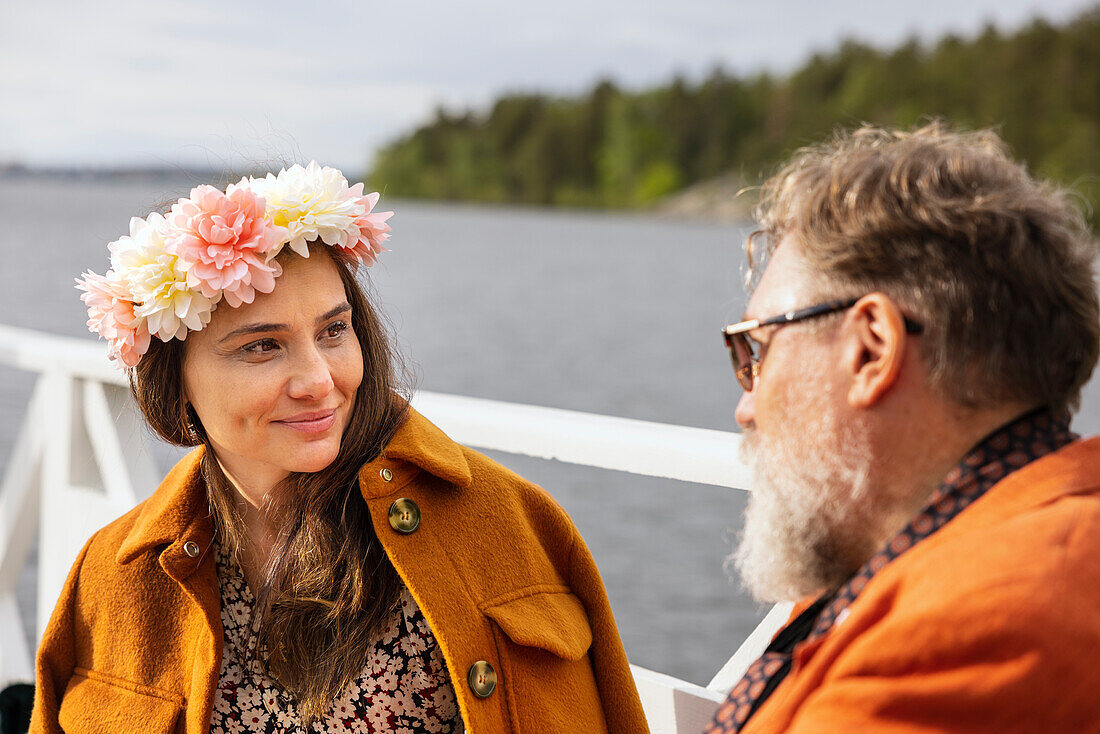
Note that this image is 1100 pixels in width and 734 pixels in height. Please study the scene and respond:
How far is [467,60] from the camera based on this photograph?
218ft

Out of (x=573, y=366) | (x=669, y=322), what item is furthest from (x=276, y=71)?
(x=573, y=366)

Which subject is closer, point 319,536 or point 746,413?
point 746,413

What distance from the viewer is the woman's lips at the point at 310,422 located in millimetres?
1801

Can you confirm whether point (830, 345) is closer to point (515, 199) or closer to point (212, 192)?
point (212, 192)

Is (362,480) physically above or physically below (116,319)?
below

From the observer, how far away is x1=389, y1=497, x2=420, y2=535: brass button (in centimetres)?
181

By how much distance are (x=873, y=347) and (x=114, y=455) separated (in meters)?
2.33

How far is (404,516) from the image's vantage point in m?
1.82

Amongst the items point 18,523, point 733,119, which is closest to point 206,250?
point 18,523

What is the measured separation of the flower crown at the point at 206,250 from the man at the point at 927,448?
0.86 m

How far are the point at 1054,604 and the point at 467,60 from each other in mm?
68578

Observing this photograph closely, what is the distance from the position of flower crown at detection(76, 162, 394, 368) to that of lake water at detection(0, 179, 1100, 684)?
0.16m

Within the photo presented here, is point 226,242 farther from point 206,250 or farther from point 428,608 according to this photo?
point 428,608

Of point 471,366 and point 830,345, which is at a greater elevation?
point 830,345
